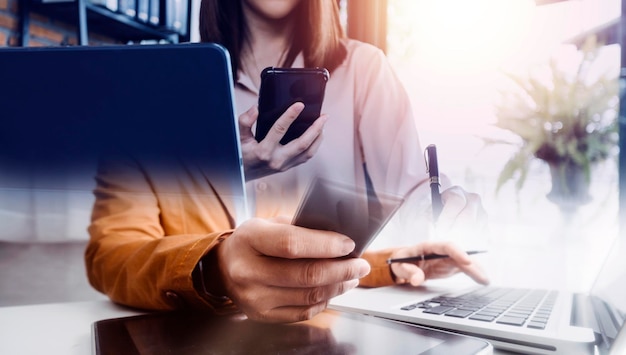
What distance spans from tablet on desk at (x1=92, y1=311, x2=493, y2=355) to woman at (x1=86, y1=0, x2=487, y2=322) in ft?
0.14

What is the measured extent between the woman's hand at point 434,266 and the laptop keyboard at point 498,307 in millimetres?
41

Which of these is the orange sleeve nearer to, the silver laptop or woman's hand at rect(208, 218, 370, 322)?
woman's hand at rect(208, 218, 370, 322)

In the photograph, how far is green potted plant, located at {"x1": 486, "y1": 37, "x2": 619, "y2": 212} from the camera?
0.52 m

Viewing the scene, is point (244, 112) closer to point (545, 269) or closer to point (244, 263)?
point (244, 263)

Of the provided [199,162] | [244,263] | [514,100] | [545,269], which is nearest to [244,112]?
[199,162]

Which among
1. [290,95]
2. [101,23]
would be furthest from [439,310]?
[101,23]

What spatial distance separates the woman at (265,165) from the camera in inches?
18.3

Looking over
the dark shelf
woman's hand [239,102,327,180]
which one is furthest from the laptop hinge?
the dark shelf

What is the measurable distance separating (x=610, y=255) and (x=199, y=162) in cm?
46

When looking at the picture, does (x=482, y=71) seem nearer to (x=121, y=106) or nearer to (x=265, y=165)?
(x=265, y=165)

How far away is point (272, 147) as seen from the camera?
0.50 m

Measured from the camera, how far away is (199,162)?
474 millimetres

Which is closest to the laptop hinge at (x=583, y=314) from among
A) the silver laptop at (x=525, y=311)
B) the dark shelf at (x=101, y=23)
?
the silver laptop at (x=525, y=311)

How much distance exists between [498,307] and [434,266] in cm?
22
